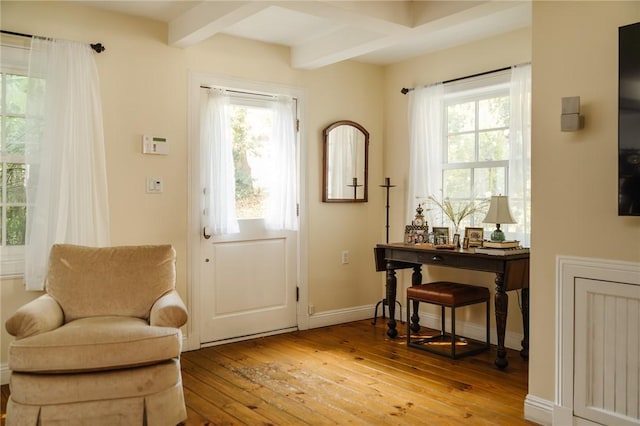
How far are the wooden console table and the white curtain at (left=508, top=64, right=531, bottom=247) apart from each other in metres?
0.42

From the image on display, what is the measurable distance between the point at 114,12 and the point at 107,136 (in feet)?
2.81

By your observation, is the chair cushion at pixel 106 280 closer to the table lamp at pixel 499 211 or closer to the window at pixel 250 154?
the window at pixel 250 154

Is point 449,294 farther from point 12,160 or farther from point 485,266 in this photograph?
point 12,160

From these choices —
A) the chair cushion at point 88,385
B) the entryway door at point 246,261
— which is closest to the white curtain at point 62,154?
the entryway door at point 246,261

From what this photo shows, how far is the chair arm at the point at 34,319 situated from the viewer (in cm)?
259

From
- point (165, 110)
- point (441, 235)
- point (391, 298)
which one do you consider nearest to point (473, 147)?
point (441, 235)

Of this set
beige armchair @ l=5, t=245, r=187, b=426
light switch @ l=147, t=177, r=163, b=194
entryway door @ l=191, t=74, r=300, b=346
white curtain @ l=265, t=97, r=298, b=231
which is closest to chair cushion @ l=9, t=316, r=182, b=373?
beige armchair @ l=5, t=245, r=187, b=426

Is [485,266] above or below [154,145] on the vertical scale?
below

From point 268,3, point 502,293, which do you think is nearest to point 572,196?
point 502,293

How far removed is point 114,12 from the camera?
372 cm

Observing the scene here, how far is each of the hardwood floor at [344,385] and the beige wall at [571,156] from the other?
1.52 ft

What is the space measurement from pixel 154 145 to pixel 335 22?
1.61m

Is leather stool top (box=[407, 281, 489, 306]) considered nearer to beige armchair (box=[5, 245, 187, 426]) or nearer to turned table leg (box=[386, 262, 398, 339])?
turned table leg (box=[386, 262, 398, 339])

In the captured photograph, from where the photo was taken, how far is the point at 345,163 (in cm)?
501
